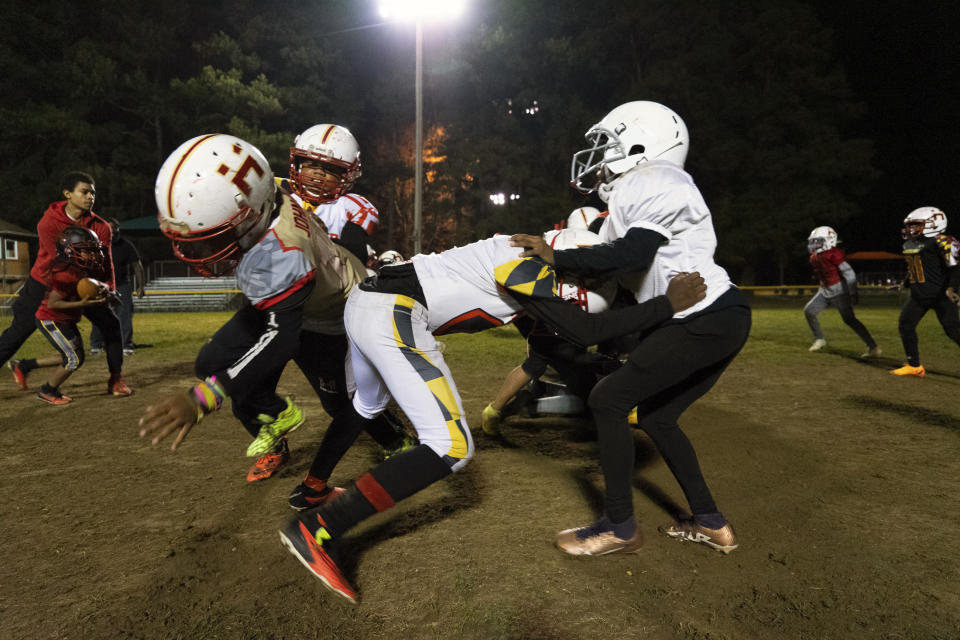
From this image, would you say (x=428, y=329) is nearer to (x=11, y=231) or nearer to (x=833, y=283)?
(x=833, y=283)

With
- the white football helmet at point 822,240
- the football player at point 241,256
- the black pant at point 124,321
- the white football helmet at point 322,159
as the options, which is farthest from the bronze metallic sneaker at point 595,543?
the black pant at point 124,321

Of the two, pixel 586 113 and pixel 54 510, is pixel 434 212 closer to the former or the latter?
pixel 586 113

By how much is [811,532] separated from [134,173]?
36579mm

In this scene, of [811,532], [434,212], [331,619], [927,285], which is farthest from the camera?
[434,212]

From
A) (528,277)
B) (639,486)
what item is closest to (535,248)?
(528,277)

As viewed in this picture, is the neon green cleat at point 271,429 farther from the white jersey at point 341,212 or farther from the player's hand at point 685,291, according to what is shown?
the player's hand at point 685,291

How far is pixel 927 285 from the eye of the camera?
777 centimetres

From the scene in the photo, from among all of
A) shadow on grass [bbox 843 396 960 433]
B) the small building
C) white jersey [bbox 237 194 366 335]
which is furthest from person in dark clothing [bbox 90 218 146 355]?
the small building

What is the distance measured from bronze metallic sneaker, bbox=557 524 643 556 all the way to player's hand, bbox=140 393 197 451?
1.87m

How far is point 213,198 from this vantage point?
2.78m

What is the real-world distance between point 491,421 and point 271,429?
79.5 inches

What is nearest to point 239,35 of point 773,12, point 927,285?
point 773,12

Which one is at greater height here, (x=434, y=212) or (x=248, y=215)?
(x=434, y=212)

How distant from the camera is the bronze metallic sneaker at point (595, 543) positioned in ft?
9.67
